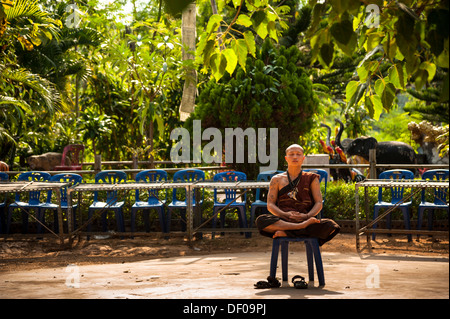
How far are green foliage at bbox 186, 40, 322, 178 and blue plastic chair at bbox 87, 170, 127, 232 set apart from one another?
1580 millimetres

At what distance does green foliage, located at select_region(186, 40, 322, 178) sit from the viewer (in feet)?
30.4

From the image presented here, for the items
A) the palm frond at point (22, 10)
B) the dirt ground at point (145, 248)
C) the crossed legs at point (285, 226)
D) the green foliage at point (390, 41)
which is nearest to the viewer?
the green foliage at point (390, 41)

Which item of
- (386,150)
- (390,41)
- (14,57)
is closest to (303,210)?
(390,41)

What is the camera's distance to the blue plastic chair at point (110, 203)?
27.0 feet

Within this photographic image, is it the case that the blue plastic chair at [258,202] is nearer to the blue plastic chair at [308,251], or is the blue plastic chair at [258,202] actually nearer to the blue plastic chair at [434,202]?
the blue plastic chair at [434,202]

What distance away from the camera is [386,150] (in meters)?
15.0

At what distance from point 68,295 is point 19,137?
9.43m

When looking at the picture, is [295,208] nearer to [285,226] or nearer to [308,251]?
[285,226]

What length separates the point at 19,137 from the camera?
13352mm

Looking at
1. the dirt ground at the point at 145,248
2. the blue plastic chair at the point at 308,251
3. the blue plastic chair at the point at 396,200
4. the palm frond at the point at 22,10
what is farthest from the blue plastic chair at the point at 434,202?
the palm frond at the point at 22,10

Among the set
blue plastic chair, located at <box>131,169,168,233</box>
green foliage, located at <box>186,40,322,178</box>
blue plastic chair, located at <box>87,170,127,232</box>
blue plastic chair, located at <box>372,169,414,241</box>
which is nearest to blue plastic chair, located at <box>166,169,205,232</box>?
blue plastic chair, located at <box>131,169,168,233</box>

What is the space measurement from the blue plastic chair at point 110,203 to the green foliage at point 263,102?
5.18ft

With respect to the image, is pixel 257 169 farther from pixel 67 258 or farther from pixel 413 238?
pixel 67 258

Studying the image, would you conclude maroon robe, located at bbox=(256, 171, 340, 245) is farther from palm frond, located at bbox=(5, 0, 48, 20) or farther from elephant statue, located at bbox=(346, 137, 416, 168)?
elephant statue, located at bbox=(346, 137, 416, 168)
